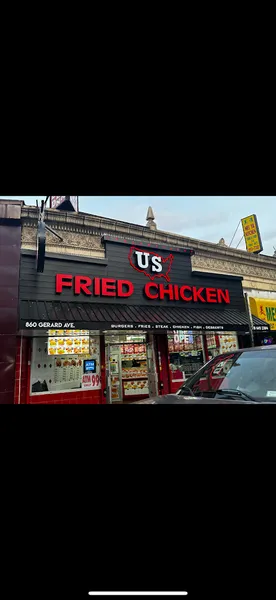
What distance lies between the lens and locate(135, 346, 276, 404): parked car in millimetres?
2547

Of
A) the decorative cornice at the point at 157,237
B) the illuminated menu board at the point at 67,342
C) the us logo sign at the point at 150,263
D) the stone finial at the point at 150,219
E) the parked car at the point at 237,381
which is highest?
the stone finial at the point at 150,219

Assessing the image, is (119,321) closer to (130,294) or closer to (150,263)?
(130,294)

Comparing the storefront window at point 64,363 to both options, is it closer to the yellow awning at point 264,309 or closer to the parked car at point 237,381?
the parked car at point 237,381

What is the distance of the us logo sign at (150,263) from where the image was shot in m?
8.75

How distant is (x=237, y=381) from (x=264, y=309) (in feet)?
30.2

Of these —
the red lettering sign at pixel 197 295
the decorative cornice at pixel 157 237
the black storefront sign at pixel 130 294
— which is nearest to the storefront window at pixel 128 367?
the black storefront sign at pixel 130 294

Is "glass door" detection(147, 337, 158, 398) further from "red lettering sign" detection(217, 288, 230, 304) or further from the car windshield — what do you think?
the car windshield

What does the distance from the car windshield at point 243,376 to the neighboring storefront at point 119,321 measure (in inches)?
147

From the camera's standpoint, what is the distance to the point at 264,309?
36.9ft
